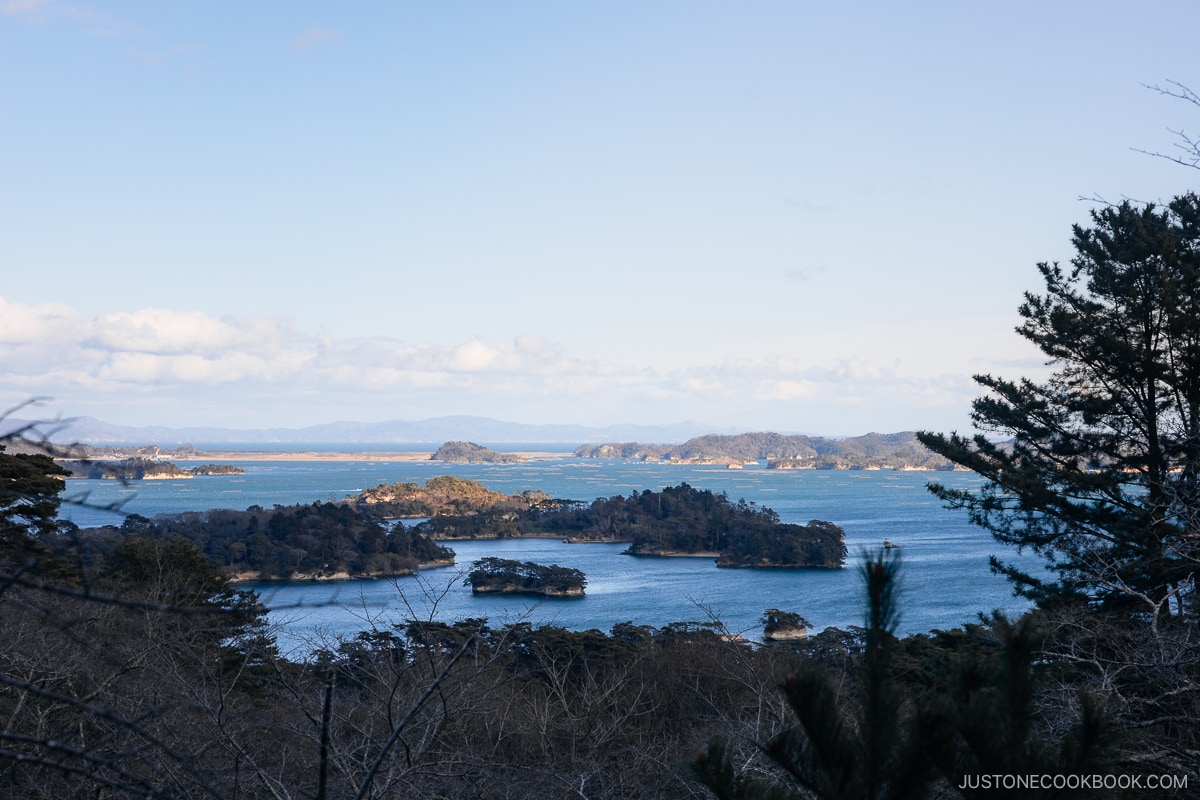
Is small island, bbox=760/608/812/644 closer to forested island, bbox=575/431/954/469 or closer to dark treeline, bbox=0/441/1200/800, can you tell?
dark treeline, bbox=0/441/1200/800

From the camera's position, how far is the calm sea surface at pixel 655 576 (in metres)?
13.5

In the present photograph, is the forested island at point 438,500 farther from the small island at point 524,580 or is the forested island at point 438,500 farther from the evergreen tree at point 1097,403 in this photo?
the evergreen tree at point 1097,403

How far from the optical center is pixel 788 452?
169625mm

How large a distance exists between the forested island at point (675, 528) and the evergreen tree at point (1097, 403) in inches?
1340

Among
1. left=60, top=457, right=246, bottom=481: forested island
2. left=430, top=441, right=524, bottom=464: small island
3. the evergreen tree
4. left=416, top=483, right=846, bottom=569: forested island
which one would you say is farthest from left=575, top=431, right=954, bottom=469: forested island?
left=60, top=457, right=246, bottom=481: forested island

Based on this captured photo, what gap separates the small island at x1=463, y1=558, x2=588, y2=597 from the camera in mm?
36969

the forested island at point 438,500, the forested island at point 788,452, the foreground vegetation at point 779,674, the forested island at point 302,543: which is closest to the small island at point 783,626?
the foreground vegetation at point 779,674

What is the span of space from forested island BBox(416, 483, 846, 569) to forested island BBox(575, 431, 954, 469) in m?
77.6

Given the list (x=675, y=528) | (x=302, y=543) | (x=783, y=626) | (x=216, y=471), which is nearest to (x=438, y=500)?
(x=675, y=528)

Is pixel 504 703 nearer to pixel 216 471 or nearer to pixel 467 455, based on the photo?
pixel 216 471

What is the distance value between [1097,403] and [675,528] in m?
44.9

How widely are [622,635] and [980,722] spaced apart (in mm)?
17952

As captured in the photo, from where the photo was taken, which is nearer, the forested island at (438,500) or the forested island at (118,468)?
the forested island at (118,468)

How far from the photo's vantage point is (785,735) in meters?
2.23
